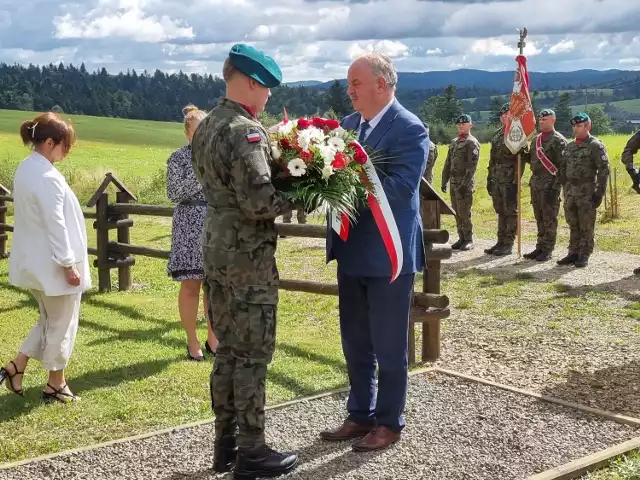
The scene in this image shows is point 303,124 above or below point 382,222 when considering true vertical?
above

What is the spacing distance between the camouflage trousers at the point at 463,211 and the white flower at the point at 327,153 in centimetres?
1044

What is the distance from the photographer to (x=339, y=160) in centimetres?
390

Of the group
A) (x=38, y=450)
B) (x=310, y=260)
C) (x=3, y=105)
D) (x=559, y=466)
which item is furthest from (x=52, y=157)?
(x=3, y=105)

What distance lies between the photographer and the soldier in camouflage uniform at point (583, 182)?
38.9ft

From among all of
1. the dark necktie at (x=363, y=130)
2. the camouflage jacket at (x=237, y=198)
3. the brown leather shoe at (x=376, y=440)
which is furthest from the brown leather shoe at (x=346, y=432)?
the dark necktie at (x=363, y=130)

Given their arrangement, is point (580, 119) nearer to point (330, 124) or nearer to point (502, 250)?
point (502, 250)

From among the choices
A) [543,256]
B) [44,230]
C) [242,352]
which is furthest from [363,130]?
[543,256]

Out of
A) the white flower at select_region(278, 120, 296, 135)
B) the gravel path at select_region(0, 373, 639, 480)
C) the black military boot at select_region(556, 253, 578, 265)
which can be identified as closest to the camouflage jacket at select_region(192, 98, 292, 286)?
the white flower at select_region(278, 120, 296, 135)

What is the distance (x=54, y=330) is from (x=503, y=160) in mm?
9710

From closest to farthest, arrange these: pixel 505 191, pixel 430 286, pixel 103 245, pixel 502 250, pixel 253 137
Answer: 1. pixel 253 137
2. pixel 430 286
3. pixel 103 245
4. pixel 502 250
5. pixel 505 191

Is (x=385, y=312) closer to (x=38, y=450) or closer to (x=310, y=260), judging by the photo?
(x=38, y=450)

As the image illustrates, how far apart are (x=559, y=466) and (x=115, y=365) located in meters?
3.83

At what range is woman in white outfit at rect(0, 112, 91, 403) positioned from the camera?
5.15 m

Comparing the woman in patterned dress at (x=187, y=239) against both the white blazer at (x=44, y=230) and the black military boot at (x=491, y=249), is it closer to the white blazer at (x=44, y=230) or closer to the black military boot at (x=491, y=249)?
the white blazer at (x=44, y=230)
